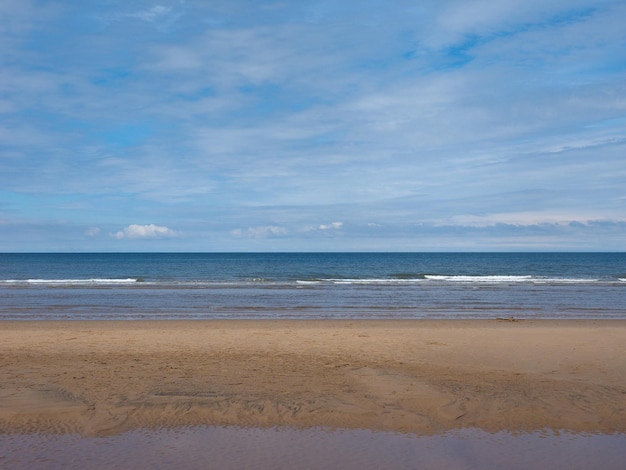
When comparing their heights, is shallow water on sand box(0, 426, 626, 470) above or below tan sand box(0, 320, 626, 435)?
below

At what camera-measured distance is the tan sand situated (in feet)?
23.0

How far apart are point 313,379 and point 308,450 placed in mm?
2993

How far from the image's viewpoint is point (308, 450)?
19.8 ft

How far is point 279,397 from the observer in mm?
7871

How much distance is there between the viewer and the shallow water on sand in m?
5.64

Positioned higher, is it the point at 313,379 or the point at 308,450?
the point at 313,379

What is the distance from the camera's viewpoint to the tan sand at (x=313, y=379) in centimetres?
702

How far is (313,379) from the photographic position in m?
9.02

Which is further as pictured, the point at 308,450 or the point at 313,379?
the point at 313,379

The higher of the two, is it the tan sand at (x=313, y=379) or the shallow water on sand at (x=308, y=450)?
the tan sand at (x=313, y=379)

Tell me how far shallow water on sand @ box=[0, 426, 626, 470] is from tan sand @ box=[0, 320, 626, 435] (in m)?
0.31

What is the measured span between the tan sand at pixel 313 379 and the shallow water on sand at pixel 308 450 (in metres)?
0.31

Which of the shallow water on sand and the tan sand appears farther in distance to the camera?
the tan sand

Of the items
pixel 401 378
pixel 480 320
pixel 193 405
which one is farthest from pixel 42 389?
pixel 480 320
